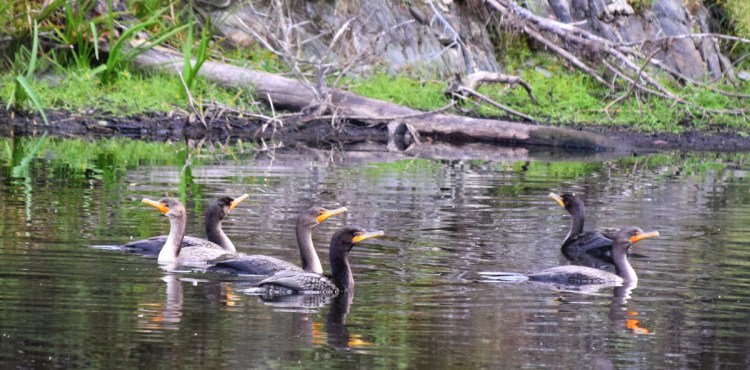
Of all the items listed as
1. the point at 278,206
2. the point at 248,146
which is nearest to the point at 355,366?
the point at 278,206

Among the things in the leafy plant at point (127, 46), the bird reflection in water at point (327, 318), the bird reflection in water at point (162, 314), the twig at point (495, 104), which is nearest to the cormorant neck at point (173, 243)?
the bird reflection in water at point (162, 314)

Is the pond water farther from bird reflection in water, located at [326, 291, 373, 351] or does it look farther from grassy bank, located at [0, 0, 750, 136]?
grassy bank, located at [0, 0, 750, 136]

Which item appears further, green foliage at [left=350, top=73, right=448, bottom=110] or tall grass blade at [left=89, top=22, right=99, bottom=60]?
green foliage at [left=350, top=73, right=448, bottom=110]

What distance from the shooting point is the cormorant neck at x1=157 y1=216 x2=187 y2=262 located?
36.7 feet

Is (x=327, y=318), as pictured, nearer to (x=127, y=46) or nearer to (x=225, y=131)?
(x=225, y=131)

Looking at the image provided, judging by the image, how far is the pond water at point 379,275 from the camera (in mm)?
7879

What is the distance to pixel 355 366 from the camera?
7.43 metres

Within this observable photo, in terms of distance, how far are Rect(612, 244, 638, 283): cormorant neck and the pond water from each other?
0.21 m

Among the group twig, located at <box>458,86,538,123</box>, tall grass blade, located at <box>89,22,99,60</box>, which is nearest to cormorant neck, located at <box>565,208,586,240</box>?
twig, located at <box>458,86,538,123</box>

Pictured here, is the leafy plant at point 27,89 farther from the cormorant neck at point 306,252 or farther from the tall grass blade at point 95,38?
the cormorant neck at point 306,252

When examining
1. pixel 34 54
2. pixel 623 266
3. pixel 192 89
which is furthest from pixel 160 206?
pixel 192 89

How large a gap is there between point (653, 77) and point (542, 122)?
351 centimetres

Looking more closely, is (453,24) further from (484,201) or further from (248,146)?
(484,201)

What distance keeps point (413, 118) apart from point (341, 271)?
572 inches
